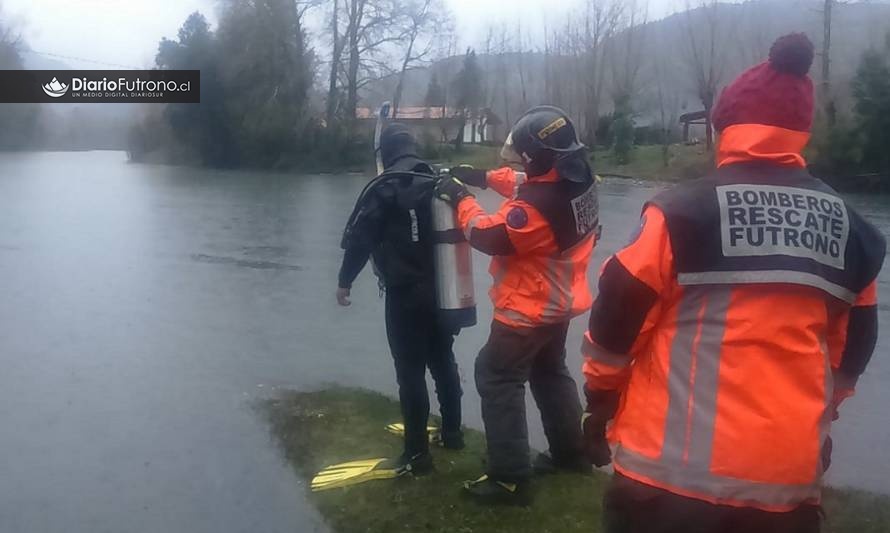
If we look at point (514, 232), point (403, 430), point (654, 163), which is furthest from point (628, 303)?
point (654, 163)

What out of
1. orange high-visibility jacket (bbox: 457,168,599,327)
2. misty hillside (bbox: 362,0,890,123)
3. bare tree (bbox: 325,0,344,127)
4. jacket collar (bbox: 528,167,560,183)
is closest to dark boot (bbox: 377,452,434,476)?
orange high-visibility jacket (bbox: 457,168,599,327)

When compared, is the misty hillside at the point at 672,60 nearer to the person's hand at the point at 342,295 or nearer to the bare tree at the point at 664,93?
the bare tree at the point at 664,93

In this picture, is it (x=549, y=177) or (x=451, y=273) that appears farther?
(x=451, y=273)

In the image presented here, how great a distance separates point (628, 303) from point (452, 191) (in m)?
2.12

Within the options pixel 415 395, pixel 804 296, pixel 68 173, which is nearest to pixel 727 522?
pixel 804 296

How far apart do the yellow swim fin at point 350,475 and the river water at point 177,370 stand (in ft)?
0.52

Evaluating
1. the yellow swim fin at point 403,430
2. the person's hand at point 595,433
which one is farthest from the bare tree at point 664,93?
the person's hand at point 595,433

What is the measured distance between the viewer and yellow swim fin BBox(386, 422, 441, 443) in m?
5.45

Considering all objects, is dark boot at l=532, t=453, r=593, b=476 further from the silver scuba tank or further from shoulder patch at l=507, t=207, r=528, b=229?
shoulder patch at l=507, t=207, r=528, b=229

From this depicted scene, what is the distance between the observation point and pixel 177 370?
7137 mm
